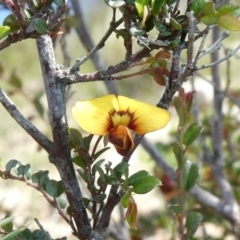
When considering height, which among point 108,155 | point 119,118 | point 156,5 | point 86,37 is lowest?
point 119,118

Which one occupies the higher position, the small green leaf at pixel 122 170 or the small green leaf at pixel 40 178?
the small green leaf at pixel 40 178

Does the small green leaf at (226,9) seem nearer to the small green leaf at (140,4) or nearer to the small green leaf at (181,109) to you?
the small green leaf at (140,4)

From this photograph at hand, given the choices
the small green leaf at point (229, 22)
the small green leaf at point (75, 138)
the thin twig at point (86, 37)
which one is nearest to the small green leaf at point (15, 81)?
the thin twig at point (86, 37)

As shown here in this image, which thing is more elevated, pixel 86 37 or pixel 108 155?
pixel 108 155

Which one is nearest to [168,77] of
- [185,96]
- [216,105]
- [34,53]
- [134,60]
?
[134,60]

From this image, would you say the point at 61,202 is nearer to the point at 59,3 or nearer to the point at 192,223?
the point at 192,223

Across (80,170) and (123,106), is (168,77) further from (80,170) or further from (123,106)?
(80,170)

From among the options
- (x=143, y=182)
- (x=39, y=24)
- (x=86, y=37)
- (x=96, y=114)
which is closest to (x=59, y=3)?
(x=39, y=24)
